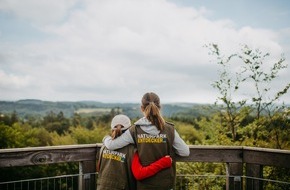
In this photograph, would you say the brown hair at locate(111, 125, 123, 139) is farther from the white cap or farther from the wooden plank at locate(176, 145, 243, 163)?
the wooden plank at locate(176, 145, 243, 163)

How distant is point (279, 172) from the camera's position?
331 inches

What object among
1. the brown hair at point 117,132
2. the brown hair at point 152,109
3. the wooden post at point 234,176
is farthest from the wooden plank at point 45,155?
the wooden post at point 234,176

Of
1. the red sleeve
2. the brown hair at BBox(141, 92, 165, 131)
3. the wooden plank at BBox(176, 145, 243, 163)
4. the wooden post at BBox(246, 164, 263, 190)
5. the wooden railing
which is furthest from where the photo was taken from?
the wooden plank at BBox(176, 145, 243, 163)

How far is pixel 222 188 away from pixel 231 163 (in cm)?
461

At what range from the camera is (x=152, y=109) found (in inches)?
124

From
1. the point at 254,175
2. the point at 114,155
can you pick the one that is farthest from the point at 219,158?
the point at 114,155

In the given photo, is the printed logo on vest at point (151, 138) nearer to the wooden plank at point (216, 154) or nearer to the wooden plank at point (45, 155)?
the wooden plank at point (216, 154)

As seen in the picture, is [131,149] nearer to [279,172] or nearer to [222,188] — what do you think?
[222,188]

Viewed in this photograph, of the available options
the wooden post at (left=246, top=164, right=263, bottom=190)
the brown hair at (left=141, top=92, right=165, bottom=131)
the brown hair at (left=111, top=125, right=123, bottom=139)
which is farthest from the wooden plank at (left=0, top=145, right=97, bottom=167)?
the wooden post at (left=246, top=164, right=263, bottom=190)

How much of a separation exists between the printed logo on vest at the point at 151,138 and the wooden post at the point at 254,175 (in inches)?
49.2

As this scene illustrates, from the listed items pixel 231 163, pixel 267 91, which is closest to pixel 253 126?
pixel 267 91

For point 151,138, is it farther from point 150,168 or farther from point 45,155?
point 45,155

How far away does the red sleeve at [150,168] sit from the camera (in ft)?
9.96

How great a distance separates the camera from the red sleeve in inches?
120
